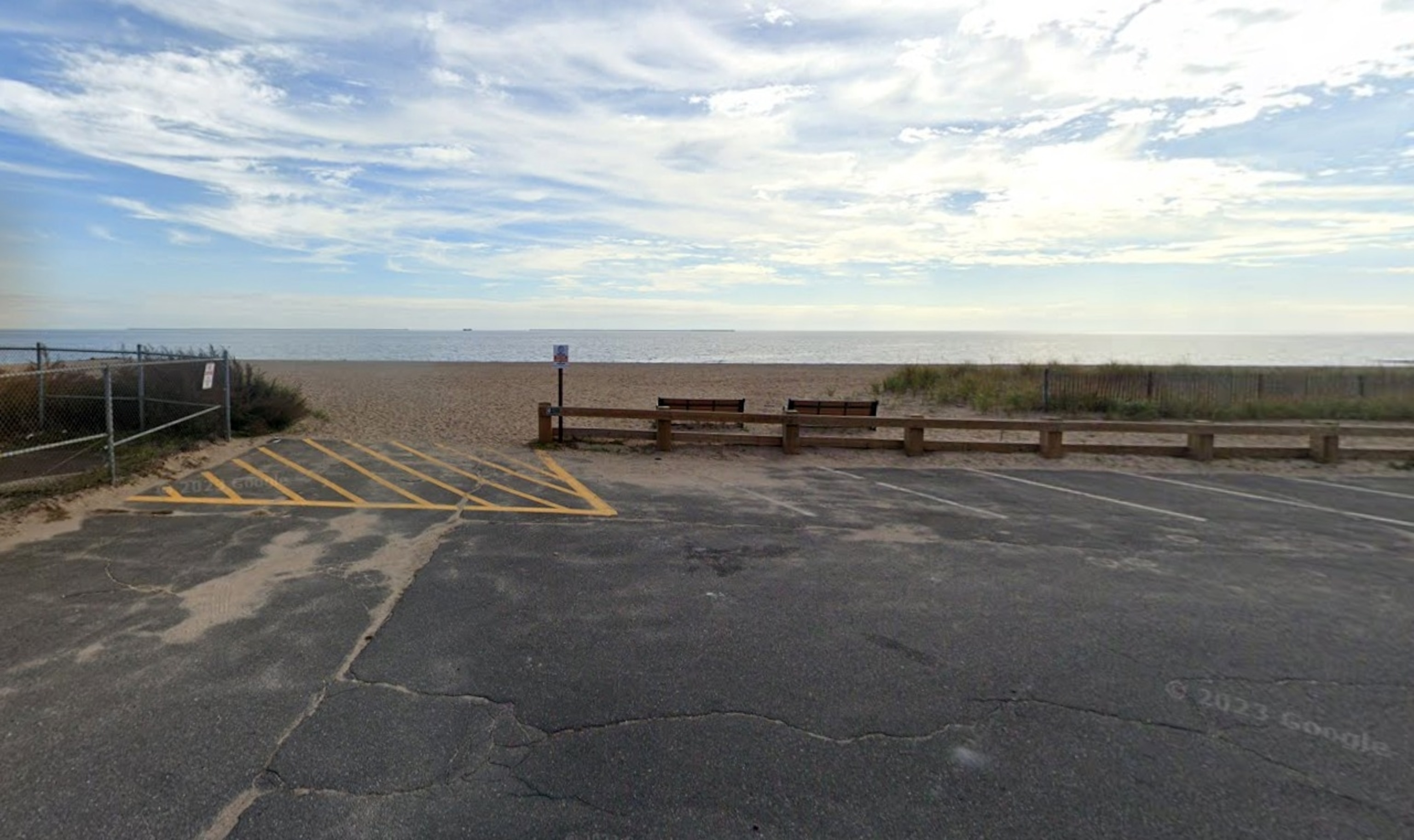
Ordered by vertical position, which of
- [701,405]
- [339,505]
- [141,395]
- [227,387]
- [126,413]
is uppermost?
[227,387]

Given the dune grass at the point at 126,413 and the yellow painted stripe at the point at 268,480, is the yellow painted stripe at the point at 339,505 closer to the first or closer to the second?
the yellow painted stripe at the point at 268,480

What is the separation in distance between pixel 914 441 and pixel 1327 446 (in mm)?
6747

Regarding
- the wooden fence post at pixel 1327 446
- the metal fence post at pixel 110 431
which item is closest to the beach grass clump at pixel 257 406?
the metal fence post at pixel 110 431

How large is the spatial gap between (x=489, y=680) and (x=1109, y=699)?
3.32 meters

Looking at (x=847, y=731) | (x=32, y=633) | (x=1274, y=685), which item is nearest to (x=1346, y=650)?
(x=1274, y=685)

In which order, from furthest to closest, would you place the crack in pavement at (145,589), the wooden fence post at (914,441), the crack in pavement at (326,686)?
the wooden fence post at (914,441)
the crack in pavement at (145,589)
the crack in pavement at (326,686)

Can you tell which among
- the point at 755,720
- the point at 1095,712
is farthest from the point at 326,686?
the point at 1095,712

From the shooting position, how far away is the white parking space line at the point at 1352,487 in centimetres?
891

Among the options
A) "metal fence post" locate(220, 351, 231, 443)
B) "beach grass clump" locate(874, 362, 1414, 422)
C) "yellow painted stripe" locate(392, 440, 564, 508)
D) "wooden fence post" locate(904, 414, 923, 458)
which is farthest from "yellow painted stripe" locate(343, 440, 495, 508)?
"beach grass clump" locate(874, 362, 1414, 422)

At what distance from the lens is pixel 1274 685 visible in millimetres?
3725

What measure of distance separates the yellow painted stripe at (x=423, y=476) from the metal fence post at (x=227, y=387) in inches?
71.6

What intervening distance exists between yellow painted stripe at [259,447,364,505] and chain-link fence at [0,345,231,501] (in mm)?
1129

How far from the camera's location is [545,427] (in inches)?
477

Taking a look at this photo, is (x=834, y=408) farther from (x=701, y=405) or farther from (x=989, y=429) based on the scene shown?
(x=989, y=429)
